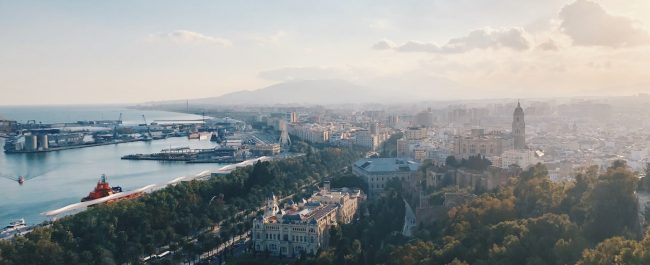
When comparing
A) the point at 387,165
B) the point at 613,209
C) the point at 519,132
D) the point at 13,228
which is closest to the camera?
the point at 613,209

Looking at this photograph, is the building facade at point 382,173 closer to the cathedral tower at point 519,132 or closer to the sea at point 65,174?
the cathedral tower at point 519,132

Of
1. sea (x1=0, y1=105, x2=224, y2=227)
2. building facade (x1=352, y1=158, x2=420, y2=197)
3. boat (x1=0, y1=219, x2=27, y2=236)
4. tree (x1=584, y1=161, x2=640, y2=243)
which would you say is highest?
tree (x1=584, y1=161, x2=640, y2=243)

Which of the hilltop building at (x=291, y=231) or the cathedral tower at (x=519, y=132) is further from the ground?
the cathedral tower at (x=519, y=132)

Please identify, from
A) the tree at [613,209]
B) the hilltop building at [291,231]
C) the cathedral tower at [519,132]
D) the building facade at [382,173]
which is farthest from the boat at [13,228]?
the cathedral tower at [519,132]

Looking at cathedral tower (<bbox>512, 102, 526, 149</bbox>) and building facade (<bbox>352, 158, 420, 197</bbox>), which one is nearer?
building facade (<bbox>352, 158, 420, 197</bbox>)

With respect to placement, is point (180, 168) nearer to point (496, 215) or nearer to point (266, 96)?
point (496, 215)

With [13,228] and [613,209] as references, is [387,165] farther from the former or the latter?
[613,209]

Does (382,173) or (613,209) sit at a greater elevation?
(613,209)

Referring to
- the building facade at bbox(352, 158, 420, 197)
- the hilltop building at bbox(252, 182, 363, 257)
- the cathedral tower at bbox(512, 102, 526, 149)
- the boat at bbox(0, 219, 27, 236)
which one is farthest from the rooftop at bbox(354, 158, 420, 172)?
the boat at bbox(0, 219, 27, 236)

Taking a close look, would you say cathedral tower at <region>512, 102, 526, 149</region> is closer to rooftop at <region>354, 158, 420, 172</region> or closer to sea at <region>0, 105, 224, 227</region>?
rooftop at <region>354, 158, 420, 172</region>

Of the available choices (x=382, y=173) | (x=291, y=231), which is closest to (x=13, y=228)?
(x=291, y=231)

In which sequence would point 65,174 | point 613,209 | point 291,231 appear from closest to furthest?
point 613,209, point 291,231, point 65,174

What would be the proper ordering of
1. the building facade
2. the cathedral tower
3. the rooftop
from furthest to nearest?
the cathedral tower
the rooftop
the building facade
